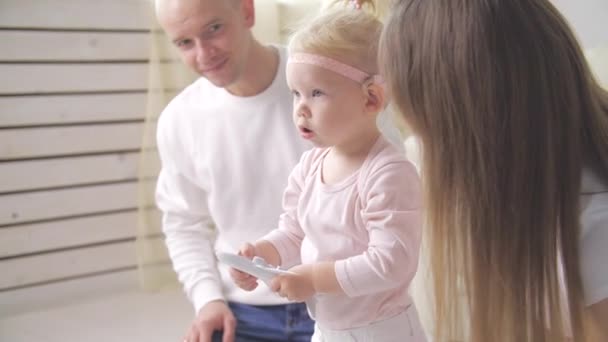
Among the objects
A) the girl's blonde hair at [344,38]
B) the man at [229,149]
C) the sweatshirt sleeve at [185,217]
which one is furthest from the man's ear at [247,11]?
the girl's blonde hair at [344,38]

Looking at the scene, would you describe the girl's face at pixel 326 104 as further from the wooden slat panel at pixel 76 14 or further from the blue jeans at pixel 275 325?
the wooden slat panel at pixel 76 14

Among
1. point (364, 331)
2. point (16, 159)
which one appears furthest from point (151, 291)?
point (364, 331)

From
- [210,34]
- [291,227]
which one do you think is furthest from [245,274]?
[210,34]

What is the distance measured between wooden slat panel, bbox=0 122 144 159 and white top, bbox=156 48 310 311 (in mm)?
500

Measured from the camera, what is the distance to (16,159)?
4.90 feet

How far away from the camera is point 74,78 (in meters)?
1.55

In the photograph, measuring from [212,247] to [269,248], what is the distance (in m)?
0.45

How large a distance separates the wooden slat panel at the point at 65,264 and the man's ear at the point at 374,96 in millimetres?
1126

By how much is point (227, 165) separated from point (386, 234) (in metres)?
0.47

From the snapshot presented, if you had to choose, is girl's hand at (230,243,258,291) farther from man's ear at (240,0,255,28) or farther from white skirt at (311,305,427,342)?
man's ear at (240,0,255,28)

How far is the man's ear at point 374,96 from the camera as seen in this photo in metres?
0.71

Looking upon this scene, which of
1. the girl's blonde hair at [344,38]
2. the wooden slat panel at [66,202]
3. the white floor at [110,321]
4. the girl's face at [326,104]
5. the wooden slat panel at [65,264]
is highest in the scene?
the girl's blonde hair at [344,38]

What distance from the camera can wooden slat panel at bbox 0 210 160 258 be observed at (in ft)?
4.93

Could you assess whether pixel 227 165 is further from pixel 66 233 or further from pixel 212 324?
pixel 66 233
